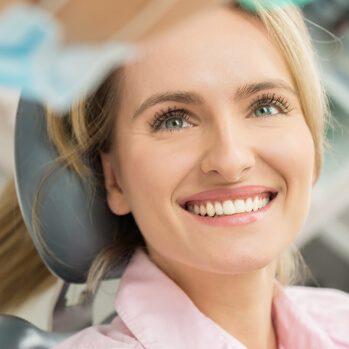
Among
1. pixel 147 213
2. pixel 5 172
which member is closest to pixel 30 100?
pixel 147 213

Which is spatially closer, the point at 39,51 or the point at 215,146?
the point at 39,51

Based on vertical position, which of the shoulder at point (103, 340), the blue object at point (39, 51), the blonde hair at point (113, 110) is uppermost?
A: the blue object at point (39, 51)

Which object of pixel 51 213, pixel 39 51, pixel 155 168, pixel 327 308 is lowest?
pixel 327 308

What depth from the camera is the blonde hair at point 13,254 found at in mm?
1018

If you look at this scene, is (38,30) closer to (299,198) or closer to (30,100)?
(30,100)

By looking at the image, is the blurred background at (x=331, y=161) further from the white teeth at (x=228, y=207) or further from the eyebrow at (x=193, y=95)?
the white teeth at (x=228, y=207)

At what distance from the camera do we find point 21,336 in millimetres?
925

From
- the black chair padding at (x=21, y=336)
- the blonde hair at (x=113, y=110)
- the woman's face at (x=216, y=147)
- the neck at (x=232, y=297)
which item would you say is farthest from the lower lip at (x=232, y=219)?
the black chair padding at (x=21, y=336)

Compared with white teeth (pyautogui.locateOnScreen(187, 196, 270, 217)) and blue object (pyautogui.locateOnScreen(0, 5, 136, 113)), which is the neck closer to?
white teeth (pyautogui.locateOnScreen(187, 196, 270, 217))

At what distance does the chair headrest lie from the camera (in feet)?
3.02

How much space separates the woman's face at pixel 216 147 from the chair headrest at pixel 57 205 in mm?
108

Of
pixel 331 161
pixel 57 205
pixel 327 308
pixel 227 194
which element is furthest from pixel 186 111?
pixel 331 161

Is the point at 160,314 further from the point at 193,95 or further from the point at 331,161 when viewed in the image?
the point at 331,161

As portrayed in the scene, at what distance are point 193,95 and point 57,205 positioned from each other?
294mm
